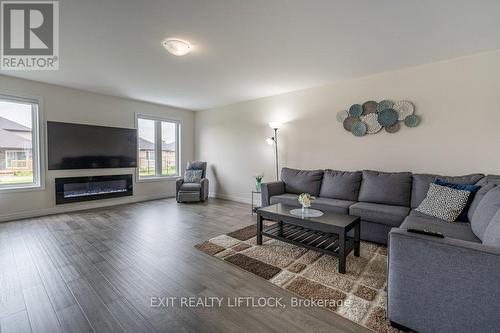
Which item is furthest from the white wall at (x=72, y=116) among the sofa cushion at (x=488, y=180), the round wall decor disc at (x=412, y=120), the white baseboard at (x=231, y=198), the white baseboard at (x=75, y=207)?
the sofa cushion at (x=488, y=180)

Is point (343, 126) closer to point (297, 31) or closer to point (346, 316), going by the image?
point (297, 31)

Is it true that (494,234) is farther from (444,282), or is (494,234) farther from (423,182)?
(423,182)

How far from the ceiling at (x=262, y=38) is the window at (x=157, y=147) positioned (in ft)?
5.98

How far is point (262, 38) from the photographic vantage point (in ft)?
8.35

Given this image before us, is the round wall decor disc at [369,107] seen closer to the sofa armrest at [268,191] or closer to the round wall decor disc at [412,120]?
the round wall decor disc at [412,120]

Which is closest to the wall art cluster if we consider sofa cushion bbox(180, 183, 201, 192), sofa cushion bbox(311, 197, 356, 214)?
sofa cushion bbox(311, 197, 356, 214)

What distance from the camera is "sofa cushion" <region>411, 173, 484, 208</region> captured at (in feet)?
9.09

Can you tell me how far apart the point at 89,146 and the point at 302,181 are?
14.2 feet

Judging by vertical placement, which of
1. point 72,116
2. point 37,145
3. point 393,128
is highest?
point 72,116

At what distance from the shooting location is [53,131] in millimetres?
4191

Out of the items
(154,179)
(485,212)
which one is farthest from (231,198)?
(485,212)

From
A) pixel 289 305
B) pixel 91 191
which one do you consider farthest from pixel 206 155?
pixel 289 305

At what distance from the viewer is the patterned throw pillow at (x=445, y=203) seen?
2355 mm

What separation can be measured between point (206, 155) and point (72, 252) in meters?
4.10
